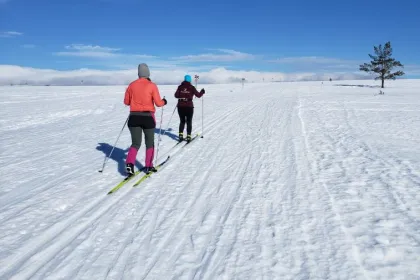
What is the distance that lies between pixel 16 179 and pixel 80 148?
325 centimetres

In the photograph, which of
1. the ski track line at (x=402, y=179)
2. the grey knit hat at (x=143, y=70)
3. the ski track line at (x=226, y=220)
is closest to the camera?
the ski track line at (x=226, y=220)

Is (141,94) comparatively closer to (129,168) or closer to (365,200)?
(129,168)

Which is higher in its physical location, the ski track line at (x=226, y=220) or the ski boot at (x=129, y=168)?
the ski boot at (x=129, y=168)

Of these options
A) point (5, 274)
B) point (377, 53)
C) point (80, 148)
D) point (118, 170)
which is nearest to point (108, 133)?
point (80, 148)

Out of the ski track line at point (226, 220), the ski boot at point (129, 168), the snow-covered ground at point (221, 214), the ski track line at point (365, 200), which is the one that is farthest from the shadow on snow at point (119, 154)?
the ski track line at point (365, 200)

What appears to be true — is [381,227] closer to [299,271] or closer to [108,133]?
[299,271]

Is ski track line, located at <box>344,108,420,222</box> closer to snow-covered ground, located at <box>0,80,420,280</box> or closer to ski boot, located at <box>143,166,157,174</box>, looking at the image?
snow-covered ground, located at <box>0,80,420,280</box>

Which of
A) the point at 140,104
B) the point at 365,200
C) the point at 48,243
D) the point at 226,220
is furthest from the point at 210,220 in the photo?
the point at 140,104

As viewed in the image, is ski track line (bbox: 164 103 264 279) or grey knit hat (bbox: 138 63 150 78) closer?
ski track line (bbox: 164 103 264 279)

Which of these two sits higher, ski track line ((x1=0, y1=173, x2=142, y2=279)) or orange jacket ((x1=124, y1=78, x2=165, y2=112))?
orange jacket ((x1=124, y1=78, x2=165, y2=112))

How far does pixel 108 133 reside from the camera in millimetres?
12969

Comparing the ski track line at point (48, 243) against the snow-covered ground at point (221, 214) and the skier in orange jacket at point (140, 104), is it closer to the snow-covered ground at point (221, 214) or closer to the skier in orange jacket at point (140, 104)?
the snow-covered ground at point (221, 214)

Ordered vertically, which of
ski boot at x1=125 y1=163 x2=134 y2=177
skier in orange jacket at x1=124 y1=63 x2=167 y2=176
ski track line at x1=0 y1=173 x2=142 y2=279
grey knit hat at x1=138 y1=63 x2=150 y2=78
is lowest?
ski track line at x1=0 y1=173 x2=142 y2=279

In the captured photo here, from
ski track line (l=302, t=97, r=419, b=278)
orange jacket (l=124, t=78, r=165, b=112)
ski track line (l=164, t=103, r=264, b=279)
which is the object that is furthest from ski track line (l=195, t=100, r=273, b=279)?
orange jacket (l=124, t=78, r=165, b=112)
